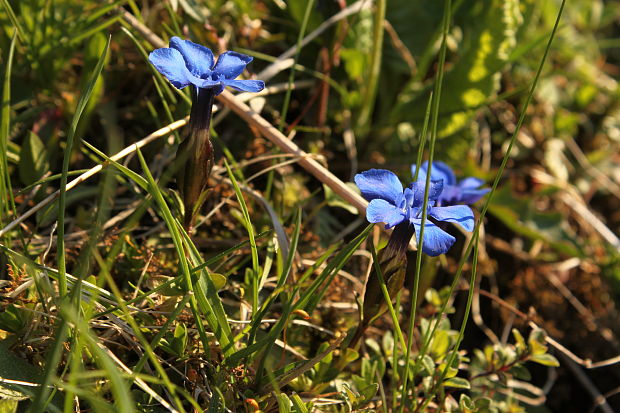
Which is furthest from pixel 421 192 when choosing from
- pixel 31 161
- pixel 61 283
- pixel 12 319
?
pixel 31 161

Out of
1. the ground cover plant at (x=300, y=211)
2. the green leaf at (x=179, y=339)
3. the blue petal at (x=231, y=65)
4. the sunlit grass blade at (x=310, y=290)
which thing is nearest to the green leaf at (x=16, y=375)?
the ground cover plant at (x=300, y=211)

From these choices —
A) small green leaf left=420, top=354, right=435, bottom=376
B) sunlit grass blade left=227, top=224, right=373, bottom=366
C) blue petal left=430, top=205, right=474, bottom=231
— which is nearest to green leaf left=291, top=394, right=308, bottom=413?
sunlit grass blade left=227, top=224, right=373, bottom=366

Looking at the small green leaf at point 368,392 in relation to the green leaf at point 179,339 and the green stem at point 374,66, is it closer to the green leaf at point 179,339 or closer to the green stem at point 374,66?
the green leaf at point 179,339

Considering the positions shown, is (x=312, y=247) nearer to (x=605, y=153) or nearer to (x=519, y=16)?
(x=519, y=16)

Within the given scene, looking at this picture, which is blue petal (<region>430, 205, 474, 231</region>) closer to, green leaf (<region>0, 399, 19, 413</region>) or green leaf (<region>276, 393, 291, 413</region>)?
green leaf (<region>276, 393, 291, 413</region>)

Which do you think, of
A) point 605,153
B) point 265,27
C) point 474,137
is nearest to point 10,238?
point 265,27

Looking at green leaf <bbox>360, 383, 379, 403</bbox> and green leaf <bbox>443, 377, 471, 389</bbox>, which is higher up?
green leaf <bbox>360, 383, 379, 403</bbox>

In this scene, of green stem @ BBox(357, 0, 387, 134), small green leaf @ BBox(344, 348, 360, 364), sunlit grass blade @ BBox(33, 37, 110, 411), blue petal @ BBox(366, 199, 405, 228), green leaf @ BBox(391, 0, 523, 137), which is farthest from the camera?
green leaf @ BBox(391, 0, 523, 137)
